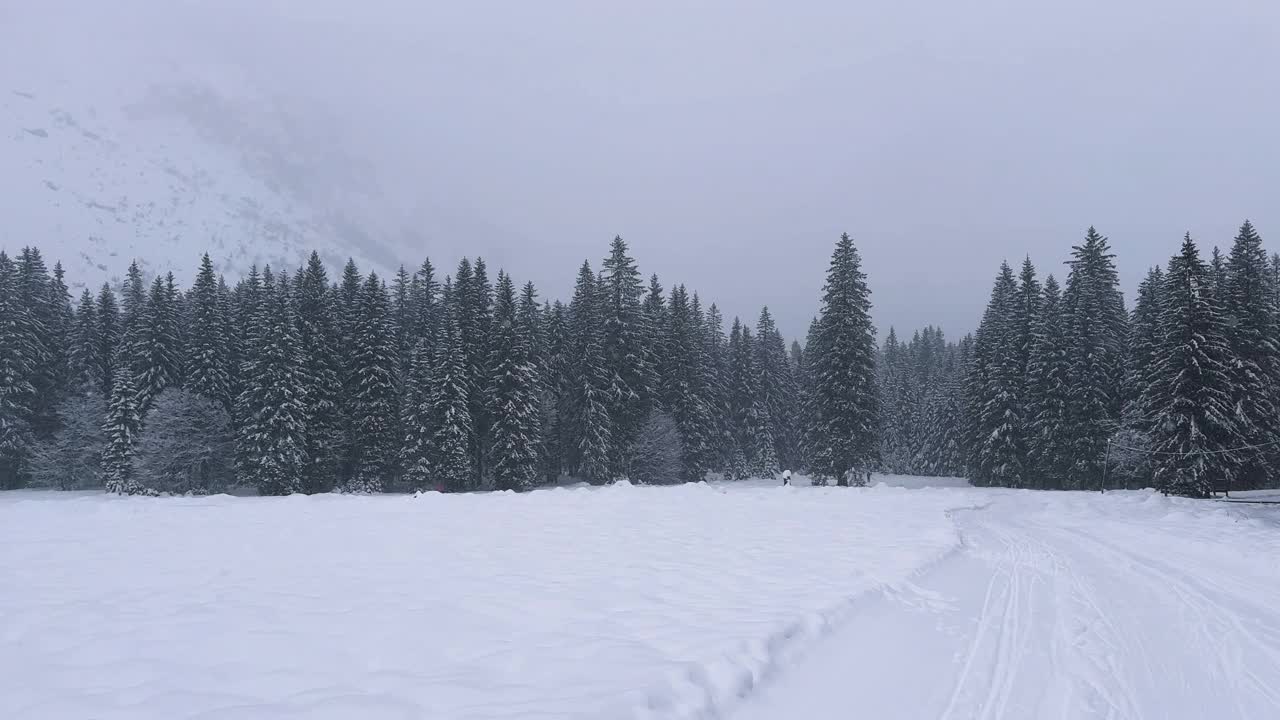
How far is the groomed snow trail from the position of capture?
460cm

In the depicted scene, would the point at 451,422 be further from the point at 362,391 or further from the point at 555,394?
the point at 555,394

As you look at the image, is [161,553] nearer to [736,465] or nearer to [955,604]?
[955,604]

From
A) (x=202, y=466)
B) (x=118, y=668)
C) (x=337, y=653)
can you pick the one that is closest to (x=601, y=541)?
(x=337, y=653)

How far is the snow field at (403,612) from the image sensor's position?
409 cm

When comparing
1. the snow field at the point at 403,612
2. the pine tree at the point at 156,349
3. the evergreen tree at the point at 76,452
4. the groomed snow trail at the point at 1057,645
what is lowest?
the groomed snow trail at the point at 1057,645

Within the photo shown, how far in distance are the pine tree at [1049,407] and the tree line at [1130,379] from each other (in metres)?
0.09

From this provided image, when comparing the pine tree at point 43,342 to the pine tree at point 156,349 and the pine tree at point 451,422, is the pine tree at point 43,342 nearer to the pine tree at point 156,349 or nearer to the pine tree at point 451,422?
the pine tree at point 156,349

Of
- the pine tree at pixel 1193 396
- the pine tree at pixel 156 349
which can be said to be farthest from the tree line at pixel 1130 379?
the pine tree at pixel 156 349

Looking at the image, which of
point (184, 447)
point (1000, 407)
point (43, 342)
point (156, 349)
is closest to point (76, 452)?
point (156, 349)

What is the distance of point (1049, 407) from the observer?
136ft

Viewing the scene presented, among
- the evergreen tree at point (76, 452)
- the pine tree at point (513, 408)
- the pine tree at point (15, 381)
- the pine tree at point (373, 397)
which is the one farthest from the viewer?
the pine tree at point (15, 381)

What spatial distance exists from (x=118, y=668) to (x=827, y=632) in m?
6.04

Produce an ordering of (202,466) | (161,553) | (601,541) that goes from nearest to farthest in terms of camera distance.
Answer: (161,553) → (601,541) → (202,466)

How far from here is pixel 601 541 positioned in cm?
1134
